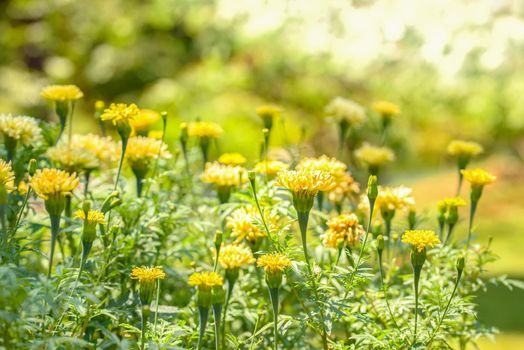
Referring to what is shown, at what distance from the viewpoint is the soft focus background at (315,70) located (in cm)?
372

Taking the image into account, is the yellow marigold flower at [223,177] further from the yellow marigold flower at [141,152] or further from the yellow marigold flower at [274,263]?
the yellow marigold flower at [274,263]

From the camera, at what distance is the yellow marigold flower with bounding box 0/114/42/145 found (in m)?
1.45

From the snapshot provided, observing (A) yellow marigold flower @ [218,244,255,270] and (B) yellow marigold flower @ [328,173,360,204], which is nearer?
(A) yellow marigold flower @ [218,244,255,270]

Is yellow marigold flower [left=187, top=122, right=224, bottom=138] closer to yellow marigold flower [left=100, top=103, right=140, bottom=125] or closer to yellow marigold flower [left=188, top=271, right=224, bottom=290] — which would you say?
yellow marigold flower [left=100, top=103, right=140, bottom=125]

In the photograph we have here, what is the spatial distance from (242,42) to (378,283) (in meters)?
3.63

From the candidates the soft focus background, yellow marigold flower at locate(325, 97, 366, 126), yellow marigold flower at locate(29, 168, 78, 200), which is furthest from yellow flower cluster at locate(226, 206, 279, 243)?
the soft focus background

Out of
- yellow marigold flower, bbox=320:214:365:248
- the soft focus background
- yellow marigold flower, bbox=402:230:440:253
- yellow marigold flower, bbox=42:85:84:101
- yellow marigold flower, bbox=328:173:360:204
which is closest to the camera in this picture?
yellow marigold flower, bbox=402:230:440:253

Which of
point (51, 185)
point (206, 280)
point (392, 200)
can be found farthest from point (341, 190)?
point (51, 185)

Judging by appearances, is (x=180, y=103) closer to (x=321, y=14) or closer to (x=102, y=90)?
(x=102, y=90)

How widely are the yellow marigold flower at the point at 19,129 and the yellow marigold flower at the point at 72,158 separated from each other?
2.9 inches

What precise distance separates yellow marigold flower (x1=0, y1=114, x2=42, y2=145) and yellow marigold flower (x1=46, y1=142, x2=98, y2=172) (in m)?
0.07

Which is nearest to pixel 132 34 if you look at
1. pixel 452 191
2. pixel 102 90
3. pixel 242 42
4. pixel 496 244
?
pixel 102 90

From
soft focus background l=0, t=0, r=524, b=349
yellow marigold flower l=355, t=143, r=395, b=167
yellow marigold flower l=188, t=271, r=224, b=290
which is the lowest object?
yellow marigold flower l=188, t=271, r=224, b=290

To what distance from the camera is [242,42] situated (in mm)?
5160
